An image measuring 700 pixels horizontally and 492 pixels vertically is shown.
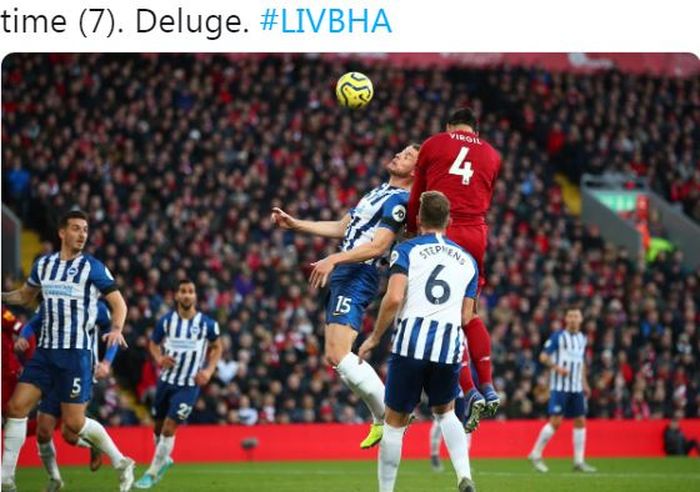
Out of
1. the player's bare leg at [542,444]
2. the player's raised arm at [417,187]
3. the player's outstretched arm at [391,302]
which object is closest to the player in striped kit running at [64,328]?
the player's raised arm at [417,187]

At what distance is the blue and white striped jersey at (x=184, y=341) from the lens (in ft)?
54.0

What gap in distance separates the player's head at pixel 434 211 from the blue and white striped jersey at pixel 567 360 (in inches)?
414

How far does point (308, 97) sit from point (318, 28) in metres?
16.2

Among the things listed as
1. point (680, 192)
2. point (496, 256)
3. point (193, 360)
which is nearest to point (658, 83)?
point (680, 192)

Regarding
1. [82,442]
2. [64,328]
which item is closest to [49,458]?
[82,442]

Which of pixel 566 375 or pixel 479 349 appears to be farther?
pixel 566 375

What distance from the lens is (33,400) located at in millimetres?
12656

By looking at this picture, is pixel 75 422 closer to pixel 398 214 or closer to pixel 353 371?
Result: pixel 353 371

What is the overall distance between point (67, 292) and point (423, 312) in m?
4.08

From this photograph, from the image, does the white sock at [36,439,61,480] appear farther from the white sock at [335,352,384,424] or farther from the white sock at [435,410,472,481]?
the white sock at [435,410,472,481]

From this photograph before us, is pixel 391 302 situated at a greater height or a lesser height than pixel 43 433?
greater

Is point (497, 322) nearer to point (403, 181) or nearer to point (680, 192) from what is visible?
point (680, 192)

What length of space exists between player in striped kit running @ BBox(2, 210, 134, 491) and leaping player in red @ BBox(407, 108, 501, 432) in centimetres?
317

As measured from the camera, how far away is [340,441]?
2231 cm
